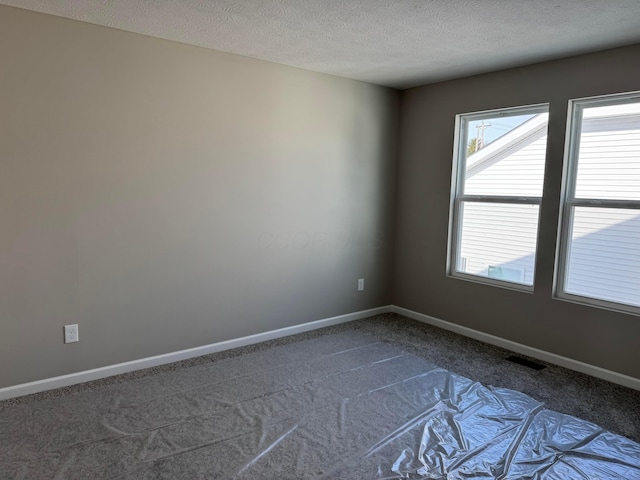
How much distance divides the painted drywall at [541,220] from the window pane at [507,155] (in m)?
0.13

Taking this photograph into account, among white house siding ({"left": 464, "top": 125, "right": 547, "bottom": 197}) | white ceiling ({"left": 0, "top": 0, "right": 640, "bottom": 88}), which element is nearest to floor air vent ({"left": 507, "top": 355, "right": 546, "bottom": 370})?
white house siding ({"left": 464, "top": 125, "right": 547, "bottom": 197})

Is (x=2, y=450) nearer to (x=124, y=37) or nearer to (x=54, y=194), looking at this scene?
(x=54, y=194)

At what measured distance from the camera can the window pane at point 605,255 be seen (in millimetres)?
3049

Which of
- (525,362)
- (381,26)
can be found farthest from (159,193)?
(525,362)

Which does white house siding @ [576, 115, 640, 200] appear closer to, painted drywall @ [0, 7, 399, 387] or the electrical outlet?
→ painted drywall @ [0, 7, 399, 387]

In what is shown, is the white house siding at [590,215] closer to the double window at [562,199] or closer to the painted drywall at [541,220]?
the double window at [562,199]

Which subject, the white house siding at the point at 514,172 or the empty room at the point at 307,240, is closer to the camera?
the empty room at the point at 307,240

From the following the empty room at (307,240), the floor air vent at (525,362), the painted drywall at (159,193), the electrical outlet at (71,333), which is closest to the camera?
the empty room at (307,240)

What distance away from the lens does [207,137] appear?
3295 mm

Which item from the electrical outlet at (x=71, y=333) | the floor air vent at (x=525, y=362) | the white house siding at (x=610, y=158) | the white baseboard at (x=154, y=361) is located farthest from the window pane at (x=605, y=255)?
the electrical outlet at (x=71, y=333)

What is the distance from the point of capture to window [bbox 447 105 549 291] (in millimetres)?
3570

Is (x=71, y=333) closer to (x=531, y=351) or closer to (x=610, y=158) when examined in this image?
(x=531, y=351)

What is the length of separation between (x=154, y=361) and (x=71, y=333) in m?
0.62

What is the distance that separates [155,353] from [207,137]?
1690 mm
